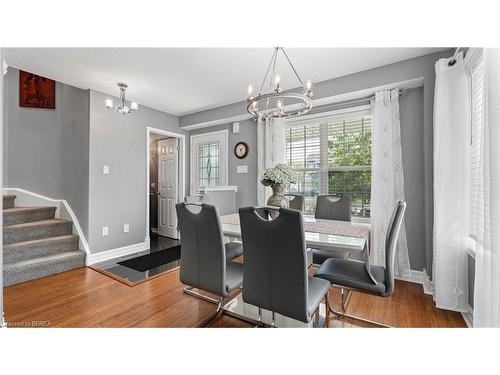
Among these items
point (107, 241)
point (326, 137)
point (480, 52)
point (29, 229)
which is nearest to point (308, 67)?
point (326, 137)

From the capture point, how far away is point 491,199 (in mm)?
1102

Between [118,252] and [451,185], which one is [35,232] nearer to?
[118,252]

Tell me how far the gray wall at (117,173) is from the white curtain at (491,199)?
3.92m

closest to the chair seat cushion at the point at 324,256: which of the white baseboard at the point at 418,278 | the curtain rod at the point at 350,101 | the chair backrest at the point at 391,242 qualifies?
the chair backrest at the point at 391,242

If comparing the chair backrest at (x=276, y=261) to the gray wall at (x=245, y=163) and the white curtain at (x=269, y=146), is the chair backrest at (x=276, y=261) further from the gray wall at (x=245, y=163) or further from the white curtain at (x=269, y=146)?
the gray wall at (x=245, y=163)

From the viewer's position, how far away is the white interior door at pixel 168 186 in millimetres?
4391

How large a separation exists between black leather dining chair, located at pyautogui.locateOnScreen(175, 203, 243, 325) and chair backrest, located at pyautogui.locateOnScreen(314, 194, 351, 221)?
4.15 ft

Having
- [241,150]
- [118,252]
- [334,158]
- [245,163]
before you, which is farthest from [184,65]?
[118,252]

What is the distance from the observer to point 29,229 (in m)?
A: 2.81

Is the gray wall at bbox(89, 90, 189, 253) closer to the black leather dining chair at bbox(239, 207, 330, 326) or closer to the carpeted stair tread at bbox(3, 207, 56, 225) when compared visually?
the carpeted stair tread at bbox(3, 207, 56, 225)

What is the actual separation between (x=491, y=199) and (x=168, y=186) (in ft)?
14.8

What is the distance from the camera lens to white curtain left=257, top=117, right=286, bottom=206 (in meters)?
3.29

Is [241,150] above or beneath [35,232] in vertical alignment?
above
